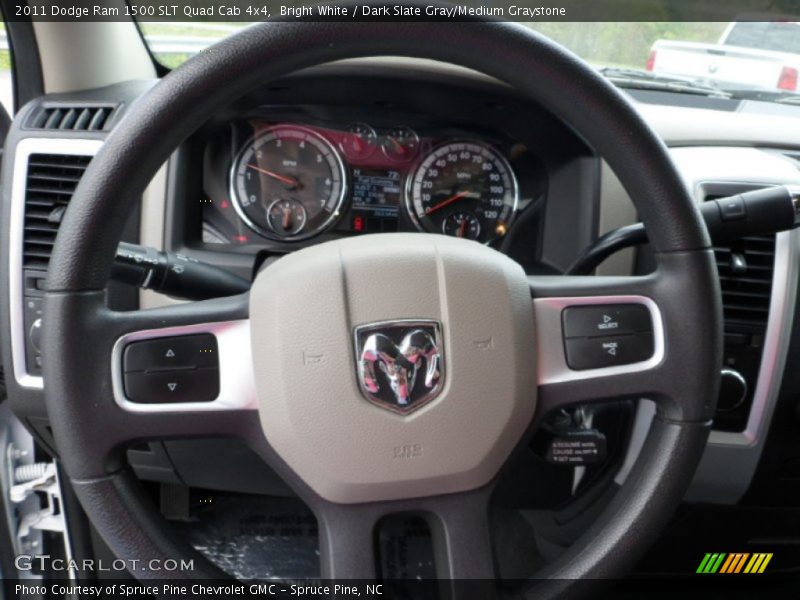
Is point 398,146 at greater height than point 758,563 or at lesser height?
greater

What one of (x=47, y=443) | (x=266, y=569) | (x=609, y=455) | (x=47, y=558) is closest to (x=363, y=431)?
(x=609, y=455)

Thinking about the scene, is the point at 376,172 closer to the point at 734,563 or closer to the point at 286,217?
the point at 286,217

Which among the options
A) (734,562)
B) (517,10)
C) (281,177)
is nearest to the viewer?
(517,10)

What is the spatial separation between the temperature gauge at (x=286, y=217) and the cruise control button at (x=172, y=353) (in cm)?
53

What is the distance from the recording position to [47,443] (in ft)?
4.57

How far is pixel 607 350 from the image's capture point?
3.21 ft

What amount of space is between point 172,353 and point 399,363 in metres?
0.25

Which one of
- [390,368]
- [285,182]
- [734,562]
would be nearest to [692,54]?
[285,182]

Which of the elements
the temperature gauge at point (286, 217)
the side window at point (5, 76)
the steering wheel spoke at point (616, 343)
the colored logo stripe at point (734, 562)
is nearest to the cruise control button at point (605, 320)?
the steering wheel spoke at point (616, 343)

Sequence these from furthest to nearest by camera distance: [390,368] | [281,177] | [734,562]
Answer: [734,562] < [281,177] < [390,368]

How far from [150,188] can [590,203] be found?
2.35 feet

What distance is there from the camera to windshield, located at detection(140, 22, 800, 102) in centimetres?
154

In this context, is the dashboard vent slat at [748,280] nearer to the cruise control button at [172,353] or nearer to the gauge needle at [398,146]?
the gauge needle at [398,146]

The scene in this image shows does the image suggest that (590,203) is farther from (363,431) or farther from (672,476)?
(363,431)
